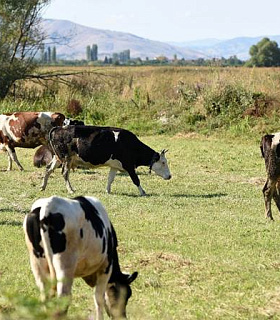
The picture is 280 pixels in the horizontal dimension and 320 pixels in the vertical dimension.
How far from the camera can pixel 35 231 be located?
668 centimetres

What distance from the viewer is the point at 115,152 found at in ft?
55.7

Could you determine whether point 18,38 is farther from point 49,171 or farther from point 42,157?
point 49,171

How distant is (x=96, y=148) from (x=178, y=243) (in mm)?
5754

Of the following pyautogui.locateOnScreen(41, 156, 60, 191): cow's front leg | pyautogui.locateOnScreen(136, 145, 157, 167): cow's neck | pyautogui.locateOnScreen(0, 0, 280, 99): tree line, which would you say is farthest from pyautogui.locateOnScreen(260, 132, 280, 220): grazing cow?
pyautogui.locateOnScreen(0, 0, 280, 99): tree line

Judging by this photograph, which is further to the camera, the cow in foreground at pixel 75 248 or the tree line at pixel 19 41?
the tree line at pixel 19 41

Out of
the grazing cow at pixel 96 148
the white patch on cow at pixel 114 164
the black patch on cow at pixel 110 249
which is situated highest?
the black patch on cow at pixel 110 249

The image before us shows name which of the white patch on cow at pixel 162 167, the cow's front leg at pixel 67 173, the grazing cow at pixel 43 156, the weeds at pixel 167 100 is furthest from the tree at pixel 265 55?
the cow's front leg at pixel 67 173

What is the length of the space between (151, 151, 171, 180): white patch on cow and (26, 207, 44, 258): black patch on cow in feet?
36.7

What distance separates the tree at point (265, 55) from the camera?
6956cm

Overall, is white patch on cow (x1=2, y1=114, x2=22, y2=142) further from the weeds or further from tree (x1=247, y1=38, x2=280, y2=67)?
tree (x1=247, y1=38, x2=280, y2=67)

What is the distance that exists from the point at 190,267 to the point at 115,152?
7.39 m

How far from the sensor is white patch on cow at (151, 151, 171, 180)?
58.6 ft

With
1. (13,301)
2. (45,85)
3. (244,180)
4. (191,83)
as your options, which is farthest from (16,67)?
(13,301)

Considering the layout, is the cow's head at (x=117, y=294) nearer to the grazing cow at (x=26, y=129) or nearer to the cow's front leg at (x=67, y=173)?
the cow's front leg at (x=67, y=173)
